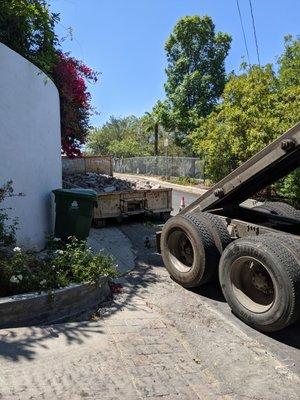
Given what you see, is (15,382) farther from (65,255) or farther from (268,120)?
(268,120)

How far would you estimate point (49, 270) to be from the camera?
5406 millimetres

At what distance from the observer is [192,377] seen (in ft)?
12.7

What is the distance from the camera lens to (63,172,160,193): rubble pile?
1209cm

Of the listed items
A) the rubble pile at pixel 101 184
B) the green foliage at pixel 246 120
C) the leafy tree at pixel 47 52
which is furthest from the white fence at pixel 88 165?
the green foliage at pixel 246 120

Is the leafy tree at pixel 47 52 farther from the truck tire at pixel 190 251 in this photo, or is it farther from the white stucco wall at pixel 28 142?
the truck tire at pixel 190 251

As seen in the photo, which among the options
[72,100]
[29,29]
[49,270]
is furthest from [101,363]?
[72,100]

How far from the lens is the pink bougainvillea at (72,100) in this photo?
10.5 meters

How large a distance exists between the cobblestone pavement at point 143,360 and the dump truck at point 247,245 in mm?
446

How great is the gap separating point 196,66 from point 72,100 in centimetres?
2178

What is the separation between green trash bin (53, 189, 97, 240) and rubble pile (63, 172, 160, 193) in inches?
155

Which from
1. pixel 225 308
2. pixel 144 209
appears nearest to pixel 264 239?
pixel 225 308

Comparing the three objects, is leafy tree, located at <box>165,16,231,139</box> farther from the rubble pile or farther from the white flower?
the white flower

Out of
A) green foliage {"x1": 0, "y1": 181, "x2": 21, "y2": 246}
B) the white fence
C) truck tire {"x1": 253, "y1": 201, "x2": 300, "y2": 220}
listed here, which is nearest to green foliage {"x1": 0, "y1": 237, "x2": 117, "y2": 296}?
green foliage {"x1": 0, "y1": 181, "x2": 21, "y2": 246}

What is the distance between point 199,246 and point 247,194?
142 centimetres
